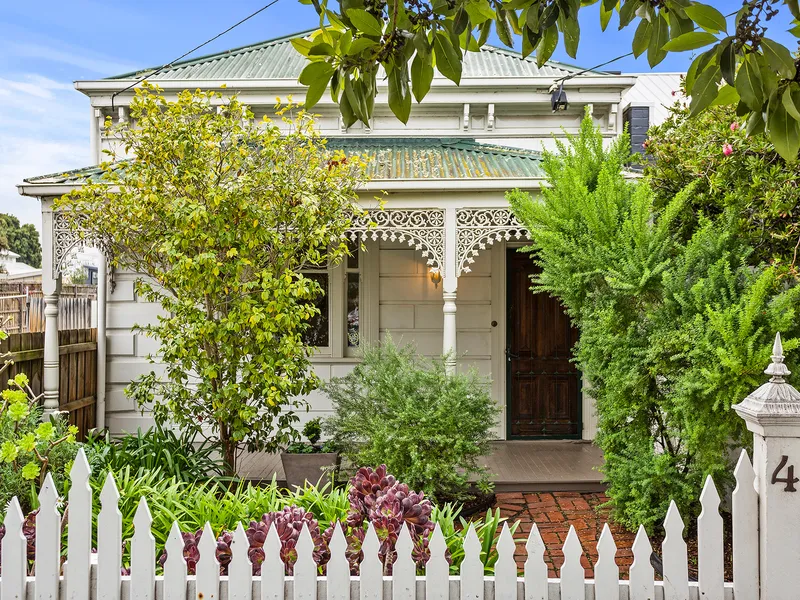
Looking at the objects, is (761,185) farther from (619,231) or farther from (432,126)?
(432,126)

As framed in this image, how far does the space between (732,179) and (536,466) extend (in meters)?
3.94

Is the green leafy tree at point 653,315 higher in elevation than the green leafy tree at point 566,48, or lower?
lower

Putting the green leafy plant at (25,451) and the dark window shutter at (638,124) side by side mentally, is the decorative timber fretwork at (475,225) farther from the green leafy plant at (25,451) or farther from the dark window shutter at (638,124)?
the dark window shutter at (638,124)

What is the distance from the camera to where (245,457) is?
7.43m

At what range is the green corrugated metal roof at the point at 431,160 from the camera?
691 cm

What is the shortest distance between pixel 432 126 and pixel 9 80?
55.3 meters

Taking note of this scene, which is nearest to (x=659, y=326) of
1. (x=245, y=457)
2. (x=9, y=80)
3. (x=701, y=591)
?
(x=701, y=591)

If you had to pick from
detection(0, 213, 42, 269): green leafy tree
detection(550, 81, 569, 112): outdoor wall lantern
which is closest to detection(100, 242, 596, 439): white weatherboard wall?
detection(550, 81, 569, 112): outdoor wall lantern

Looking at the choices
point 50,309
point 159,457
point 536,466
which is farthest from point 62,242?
point 536,466

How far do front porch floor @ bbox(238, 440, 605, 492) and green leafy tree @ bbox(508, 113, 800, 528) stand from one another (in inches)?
60.9

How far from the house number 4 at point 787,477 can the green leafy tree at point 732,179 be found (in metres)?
1.86

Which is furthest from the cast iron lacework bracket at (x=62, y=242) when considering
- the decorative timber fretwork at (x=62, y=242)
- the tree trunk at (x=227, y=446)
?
the tree trunk at (x=227, y=446)

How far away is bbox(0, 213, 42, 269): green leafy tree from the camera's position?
4359 centimetres

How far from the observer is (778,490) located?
2.42m
